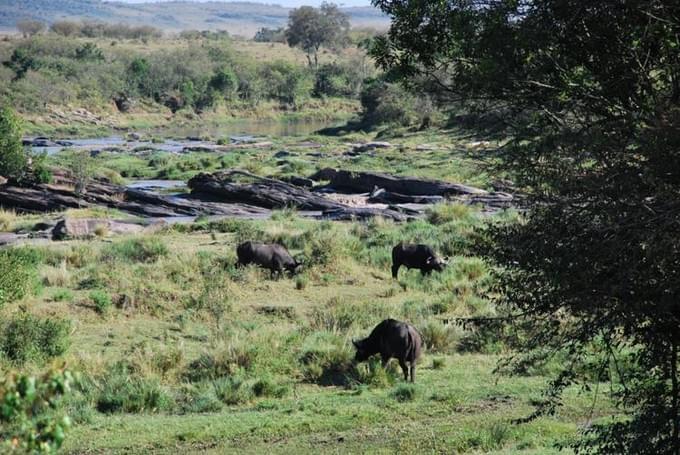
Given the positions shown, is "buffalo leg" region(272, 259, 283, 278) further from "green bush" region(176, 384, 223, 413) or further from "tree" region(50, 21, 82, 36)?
"tree" region(50, 21, 82, 36)

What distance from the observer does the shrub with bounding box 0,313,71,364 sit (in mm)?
14062

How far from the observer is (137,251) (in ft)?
79.9

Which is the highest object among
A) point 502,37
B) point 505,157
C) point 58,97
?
point 502,37

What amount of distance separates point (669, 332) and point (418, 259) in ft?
48.2

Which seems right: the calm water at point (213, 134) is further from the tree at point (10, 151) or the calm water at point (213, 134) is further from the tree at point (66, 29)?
the tree at point (66, 29)

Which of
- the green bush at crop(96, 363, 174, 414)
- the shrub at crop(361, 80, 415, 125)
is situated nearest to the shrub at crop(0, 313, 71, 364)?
the green bush at crop(96, 363, 174, 414)

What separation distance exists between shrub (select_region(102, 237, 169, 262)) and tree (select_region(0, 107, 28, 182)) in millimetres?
16522

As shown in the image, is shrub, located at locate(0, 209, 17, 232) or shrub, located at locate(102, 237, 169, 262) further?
shrub, located at locate(0, 209, 17, 232)

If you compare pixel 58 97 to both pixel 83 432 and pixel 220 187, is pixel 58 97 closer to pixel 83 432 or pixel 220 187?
pixel 220 187

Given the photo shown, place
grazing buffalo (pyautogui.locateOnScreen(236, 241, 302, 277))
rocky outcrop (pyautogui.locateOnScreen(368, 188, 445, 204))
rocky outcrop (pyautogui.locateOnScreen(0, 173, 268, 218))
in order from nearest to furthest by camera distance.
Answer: grazing buffalo (pyautogui.locateOnScreen(236, 241, 302, 277)) < rocky outcrop (pyautogui.locateOnScreen(0, 173, 268, 218)) < rocky outcrop (pyautogui.locateOnScreen(368, 188, 445, 204))

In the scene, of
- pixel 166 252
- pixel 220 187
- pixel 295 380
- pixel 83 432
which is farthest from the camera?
pixel 220 187

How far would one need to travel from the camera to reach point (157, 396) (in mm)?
12266

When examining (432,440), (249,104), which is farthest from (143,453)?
(249,104)

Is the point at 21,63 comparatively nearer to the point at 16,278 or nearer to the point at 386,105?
the point at 386,105
